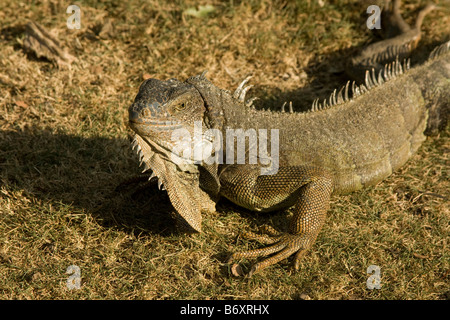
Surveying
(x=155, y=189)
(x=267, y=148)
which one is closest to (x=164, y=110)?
(x=267, y=148)

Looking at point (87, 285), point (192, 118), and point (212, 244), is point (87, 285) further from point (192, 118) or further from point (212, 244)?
point (192, 118)

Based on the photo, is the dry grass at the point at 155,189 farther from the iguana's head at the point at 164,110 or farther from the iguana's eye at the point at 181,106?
the iguana's eye at the point at 181,106

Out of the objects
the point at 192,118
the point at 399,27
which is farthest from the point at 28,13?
the point at 399,27

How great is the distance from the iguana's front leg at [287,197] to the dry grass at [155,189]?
0.17 m

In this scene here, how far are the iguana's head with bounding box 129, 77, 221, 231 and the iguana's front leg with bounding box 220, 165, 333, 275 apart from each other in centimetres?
33

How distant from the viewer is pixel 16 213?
4.08 m

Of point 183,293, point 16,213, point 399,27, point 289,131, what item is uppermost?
point 399,27

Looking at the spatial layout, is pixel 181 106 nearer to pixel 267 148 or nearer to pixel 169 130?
pixel 169 130

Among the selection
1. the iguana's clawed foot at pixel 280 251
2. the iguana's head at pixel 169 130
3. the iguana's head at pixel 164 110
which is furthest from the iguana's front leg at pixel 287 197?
the iguana's head at pixel 164 110

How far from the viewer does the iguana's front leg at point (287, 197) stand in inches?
148

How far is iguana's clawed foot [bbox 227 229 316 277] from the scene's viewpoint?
145 inches

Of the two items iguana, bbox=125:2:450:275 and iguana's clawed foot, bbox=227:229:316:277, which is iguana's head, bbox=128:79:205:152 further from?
iguana's clawed foot, bbox=227:229:316:277

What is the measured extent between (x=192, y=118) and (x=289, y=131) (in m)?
0.84

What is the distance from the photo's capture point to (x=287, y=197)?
13.0 feet
